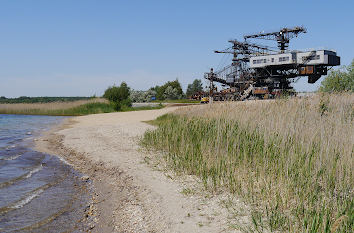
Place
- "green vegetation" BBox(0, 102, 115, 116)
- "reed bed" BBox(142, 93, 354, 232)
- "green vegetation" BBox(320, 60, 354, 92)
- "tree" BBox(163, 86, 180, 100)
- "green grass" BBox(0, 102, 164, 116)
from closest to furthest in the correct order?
"reed bed" BBox(142, 93, 354, 232) < "green vegetation" BBox(320, 60, 354, 92) < "green grass" BBox(0, 102, 164, 116) < "green vegetation" BBox(0, 102, 115, 116) < "tree" BBox(163, 86, 180, 100)

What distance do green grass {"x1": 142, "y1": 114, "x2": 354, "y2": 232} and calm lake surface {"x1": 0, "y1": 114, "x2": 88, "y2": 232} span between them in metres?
3.60

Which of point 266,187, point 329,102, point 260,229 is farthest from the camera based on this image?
point 329,102

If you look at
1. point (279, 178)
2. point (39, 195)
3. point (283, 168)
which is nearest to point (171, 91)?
point (39, 195)

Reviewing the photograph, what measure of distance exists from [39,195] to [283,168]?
7530 mm

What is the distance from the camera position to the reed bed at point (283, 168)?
19.9 feet

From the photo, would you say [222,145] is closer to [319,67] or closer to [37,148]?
[37,148]

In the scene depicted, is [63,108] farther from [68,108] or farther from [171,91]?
[171,91]

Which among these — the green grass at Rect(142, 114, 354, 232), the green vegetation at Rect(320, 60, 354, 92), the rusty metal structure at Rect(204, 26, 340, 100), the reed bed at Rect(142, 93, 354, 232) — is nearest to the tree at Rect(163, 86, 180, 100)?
the rusty metal structure at Rect(204, 26, 340, 100)

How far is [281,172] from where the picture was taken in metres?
7.79

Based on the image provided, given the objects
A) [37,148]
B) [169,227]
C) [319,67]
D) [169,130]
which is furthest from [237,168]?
[319,67]

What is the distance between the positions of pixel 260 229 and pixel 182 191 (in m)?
3.05

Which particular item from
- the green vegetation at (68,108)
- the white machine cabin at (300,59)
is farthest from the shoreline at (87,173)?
the white machine cabin at (300,59)

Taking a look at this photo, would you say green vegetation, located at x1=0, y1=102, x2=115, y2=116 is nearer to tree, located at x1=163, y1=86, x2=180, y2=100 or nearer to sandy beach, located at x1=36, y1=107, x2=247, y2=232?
sandy beach, located at x1=36, y1=107, x2=247, y2=232

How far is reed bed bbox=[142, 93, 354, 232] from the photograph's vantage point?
606 centimetres
